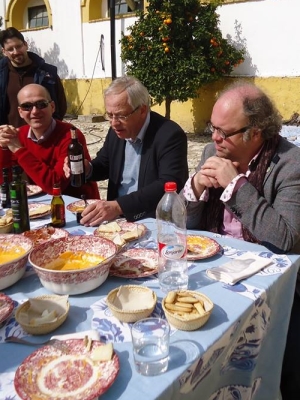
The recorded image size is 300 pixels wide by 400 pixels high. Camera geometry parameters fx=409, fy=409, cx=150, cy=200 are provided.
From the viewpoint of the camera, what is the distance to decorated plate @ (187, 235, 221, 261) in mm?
1750

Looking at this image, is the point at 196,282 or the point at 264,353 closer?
the point at 196,282

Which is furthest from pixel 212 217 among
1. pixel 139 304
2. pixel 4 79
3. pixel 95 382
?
pixel 4 79

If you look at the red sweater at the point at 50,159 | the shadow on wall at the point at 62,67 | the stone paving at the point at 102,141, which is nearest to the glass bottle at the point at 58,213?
the red sweater at the point at 50,159

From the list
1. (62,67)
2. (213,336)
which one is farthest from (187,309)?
(62,67)

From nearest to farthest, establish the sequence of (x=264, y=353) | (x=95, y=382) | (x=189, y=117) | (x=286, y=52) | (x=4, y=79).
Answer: (x=95, y=382)
(x=264, y=353)
(x=4, y=79)
(x=286, y=52)
(x=189, y=117)

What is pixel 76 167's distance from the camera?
252cm

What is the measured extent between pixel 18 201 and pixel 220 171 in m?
0.98

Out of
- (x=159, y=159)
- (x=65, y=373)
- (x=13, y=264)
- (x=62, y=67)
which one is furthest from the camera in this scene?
(x=62, y=67)

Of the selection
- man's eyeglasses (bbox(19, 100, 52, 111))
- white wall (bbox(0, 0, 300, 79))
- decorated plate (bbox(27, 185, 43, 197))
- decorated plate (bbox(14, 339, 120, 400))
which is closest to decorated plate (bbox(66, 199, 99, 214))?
decorated plate (bbox(27, 185, 43, 197))

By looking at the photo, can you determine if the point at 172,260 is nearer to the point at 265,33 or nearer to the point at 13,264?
the point at 13,264

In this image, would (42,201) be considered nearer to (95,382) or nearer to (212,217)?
(212,217)

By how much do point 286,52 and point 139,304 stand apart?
7833 millimetres

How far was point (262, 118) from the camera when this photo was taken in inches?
78.0

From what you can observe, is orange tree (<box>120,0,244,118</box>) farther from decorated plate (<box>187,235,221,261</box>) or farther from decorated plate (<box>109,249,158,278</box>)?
decorated plate (<box>109,249,158,278</box>)
